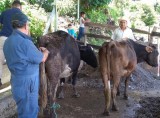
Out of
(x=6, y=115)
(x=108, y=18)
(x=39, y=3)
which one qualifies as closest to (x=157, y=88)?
(x=6, y=115)

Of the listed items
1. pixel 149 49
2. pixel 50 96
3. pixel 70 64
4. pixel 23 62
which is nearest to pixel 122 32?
pixel 149 49

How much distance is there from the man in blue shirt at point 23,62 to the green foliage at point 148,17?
73.2 feet

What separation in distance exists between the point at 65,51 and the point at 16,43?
3.07 meters

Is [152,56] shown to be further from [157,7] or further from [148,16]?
[157,7]

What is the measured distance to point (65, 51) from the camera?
7.52 meters

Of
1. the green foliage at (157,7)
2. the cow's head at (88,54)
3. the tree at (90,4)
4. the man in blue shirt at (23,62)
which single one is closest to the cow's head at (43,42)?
the cow's head at (88,54)

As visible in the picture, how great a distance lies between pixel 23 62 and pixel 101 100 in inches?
173

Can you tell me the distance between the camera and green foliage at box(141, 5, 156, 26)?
26.2 m

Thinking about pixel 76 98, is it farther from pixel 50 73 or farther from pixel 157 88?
pixel 157 88

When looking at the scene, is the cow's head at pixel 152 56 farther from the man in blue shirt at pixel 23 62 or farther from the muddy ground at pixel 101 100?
the man in blue shirt at pixel 23 62

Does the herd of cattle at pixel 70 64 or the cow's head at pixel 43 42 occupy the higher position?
the cow's head at pixel 43 42

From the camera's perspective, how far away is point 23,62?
178 inches

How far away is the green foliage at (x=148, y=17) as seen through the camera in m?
26.2

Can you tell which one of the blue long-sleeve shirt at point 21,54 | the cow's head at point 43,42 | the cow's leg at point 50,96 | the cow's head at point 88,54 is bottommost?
the cow's leg at point 50,96
